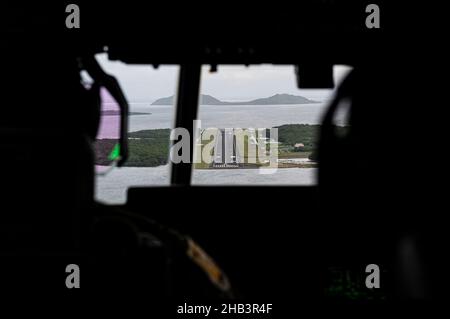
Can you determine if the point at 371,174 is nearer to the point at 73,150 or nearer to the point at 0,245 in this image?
the point at 73,150

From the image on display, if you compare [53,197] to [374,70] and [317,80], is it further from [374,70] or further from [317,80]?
[317,80]

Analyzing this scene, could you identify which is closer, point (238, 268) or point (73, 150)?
point (73, 150)

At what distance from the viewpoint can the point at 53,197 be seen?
97cm

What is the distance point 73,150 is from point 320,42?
1.09 meters

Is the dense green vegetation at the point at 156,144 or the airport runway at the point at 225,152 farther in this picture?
the airport runway at the point at 225,152

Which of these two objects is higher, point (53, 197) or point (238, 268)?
point (53, 197)

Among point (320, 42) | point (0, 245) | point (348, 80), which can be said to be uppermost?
point (320, 42)

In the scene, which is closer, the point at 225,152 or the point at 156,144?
the point at 225,152

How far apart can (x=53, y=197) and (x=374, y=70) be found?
70 centimetres

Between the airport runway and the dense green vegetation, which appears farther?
the airport runway
